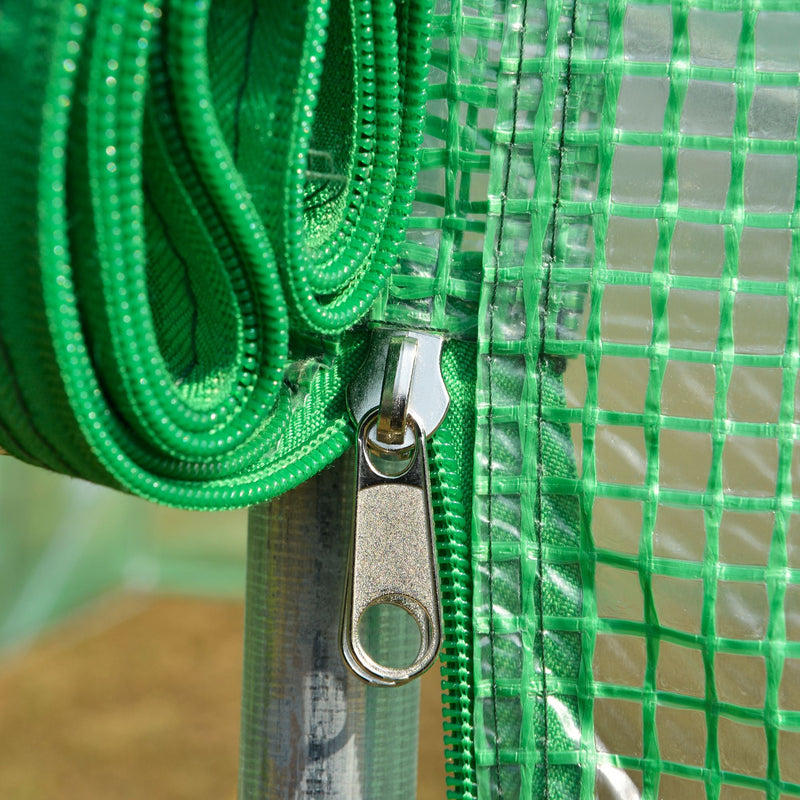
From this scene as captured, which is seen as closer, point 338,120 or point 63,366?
point 63,366

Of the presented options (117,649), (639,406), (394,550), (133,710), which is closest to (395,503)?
(394,550)

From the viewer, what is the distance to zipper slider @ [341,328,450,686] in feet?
1.53

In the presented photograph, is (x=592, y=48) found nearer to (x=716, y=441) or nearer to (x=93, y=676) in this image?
(x=716, y=441)

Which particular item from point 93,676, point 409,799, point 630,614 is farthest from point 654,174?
point 93,676

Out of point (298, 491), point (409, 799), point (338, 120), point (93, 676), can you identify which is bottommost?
point (409, 799)

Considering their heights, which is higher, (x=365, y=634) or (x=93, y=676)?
(x=93, y=676)

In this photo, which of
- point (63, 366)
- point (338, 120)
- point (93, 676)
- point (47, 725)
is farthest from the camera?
point (93, 676)

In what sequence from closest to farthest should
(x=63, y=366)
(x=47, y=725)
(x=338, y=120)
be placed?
(x=63, y=366) → (x=338, y=120) → (x=47, y=725)

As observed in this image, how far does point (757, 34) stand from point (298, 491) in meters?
0.30

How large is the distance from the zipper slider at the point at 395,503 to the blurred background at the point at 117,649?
220 cm

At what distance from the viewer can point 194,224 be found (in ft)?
1.24

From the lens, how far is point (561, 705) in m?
0.51

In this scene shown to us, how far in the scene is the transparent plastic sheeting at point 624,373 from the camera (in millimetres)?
474

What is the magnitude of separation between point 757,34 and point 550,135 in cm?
10
